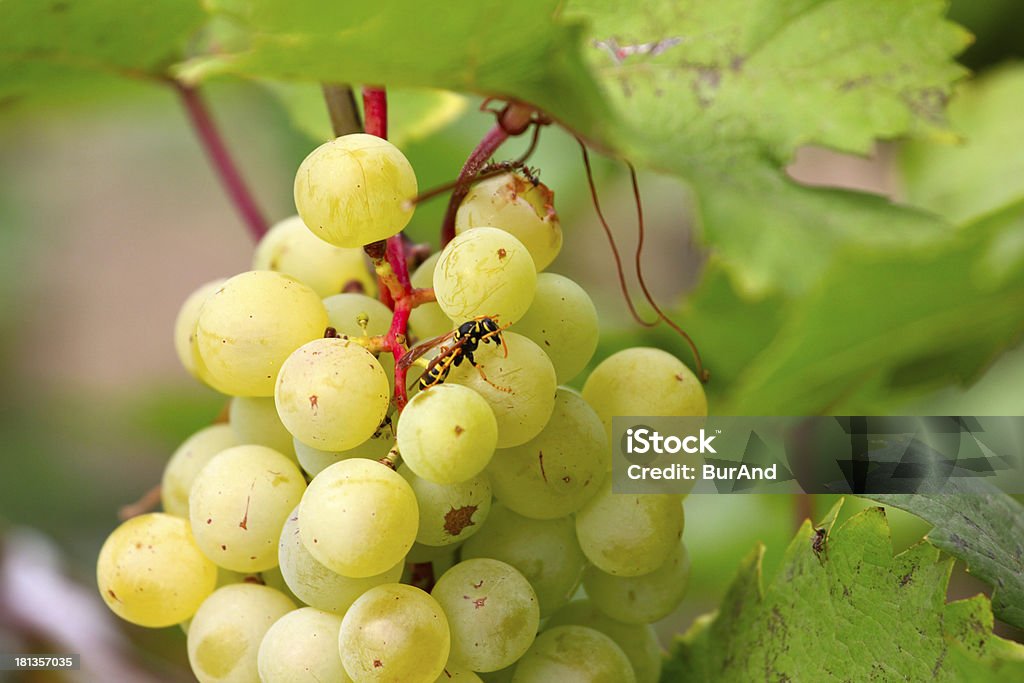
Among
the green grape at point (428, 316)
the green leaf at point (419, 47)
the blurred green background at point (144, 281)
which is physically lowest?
the blurred green background at point (144, 281)

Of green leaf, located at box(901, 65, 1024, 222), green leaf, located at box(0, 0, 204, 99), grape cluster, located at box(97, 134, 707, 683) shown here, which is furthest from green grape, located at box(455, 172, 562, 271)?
green leaf, located at box(901, 65, 1024, 222)

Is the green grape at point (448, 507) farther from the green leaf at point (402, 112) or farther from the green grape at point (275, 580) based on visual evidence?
the green leaf at point (402, 112)

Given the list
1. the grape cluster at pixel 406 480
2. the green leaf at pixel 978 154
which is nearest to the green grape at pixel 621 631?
Result: the grape cluster at pixel 406 480

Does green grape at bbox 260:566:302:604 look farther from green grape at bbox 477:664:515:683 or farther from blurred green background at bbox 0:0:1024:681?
blurred green background at bbox 0:0:1024:681

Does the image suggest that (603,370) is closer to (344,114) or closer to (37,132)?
(344,114)

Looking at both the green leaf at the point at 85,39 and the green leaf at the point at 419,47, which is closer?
the green leaf at the point at 419,47

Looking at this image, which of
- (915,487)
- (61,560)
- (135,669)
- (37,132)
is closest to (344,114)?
(915,487)

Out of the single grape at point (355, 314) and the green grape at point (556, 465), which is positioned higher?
the single grape at point (355, 314)
